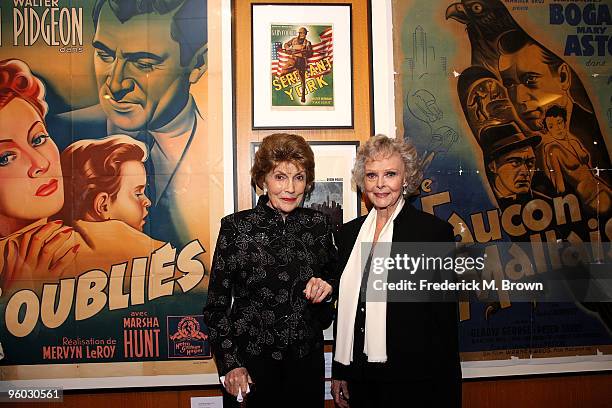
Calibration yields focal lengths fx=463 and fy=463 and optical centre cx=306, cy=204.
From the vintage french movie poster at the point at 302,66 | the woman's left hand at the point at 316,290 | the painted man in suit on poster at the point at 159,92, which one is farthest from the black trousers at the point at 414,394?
the vintage french movie poster at the point at 302,66

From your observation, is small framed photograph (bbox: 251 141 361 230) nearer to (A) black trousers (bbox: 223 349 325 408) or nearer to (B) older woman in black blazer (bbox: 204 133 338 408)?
(B) older woman in black blazer (bbox: 204 133 338 408)

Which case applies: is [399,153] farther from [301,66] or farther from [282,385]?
[282,385]

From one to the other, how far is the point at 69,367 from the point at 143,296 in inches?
18.2

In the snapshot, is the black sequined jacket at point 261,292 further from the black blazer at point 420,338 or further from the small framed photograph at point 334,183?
the small framed photograph at point 334,183

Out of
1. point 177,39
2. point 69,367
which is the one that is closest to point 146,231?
point 69,367

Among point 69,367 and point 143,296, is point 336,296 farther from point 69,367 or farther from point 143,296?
point 69,367

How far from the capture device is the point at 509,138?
2246mm

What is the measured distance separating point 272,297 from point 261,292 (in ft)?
0.14

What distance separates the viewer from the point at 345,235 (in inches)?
71.3

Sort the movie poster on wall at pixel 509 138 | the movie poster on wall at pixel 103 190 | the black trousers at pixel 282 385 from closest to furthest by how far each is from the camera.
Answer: the black trousers at pixel 282 385 < the movie poster on wall at pixel 103 190 < the movie poster on wall at pixel 509 138

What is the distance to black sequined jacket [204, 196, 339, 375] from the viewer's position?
162cm

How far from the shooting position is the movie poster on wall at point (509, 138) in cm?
222

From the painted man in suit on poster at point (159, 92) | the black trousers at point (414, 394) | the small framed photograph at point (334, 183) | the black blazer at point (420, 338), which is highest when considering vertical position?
the painted man in suit on poster at point (159, 92)

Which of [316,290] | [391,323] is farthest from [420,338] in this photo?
[316,290]
